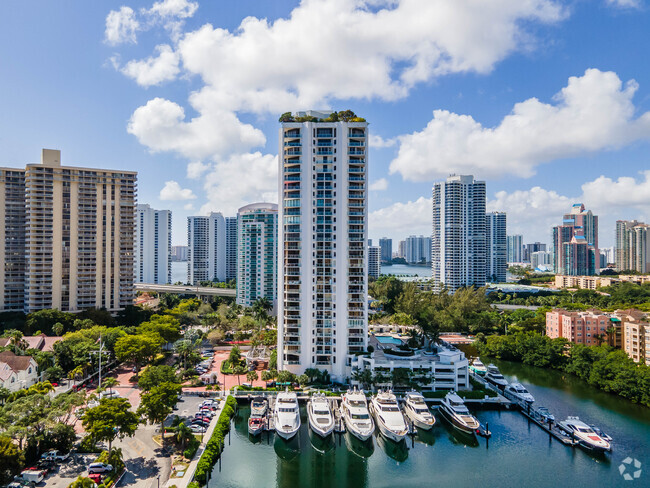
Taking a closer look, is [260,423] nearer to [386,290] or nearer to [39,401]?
[39,401]

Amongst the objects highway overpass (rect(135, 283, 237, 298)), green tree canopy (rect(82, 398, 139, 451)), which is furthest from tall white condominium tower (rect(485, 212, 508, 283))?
green tree canopy (rect(82, 398, 139, 451))

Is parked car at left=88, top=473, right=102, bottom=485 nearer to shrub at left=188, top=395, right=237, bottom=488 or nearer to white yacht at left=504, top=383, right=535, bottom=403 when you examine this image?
shrub at left=188, top=395, right=237, bottom=488

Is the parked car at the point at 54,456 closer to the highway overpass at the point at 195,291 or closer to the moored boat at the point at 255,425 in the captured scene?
the moored boat at the point at 255,425

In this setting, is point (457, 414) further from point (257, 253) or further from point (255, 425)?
point (257, 253)

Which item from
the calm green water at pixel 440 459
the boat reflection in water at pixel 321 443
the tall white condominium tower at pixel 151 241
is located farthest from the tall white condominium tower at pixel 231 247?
the boat reflection in water at pixel 321 443

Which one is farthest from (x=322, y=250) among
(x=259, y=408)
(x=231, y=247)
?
(x=231, y=247)
